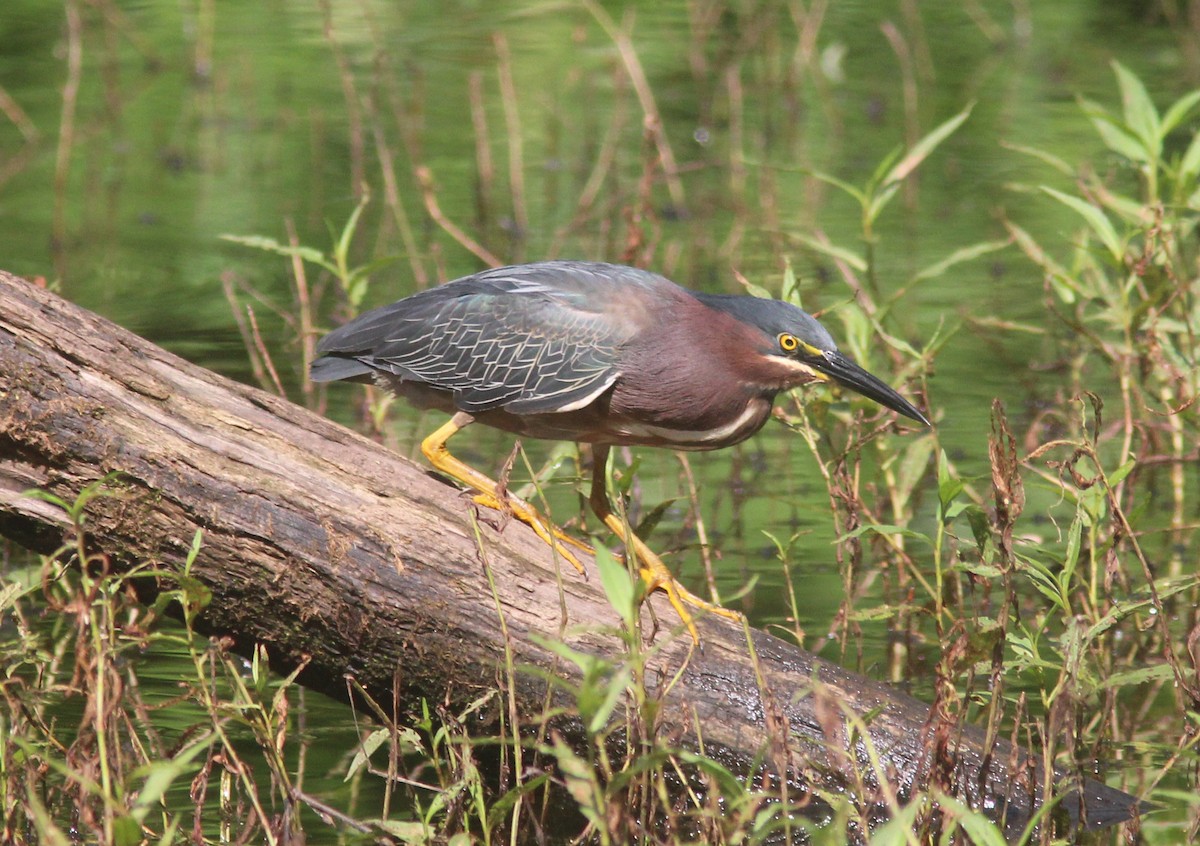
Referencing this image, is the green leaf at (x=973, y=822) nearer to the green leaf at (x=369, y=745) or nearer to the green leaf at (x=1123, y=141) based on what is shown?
the green leaf at (x=369, y=745)

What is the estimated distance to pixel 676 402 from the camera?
4402mm

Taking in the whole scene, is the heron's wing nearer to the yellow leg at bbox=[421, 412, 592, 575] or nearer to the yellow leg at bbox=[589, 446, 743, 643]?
the yellow leg at bbox=[421, 412, 592, 575]

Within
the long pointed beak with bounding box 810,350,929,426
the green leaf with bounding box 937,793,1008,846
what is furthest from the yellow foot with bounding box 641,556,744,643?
the green leaf with bounding box 937,793,1008,846

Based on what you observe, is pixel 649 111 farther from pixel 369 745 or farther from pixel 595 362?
pixel 369 745

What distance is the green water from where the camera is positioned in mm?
7195

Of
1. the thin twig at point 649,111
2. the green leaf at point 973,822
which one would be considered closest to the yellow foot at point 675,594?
the green leaf at point 973,822

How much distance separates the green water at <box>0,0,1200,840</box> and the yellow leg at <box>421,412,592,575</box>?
1.14 metres

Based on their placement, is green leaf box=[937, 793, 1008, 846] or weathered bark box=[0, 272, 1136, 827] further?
weathered bark box=[0, 272, 1136, 827]

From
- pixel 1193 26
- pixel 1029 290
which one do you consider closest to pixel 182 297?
pixel 1029 290

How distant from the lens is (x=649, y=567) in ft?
14.5

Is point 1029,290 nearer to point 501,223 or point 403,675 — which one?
point 501,223

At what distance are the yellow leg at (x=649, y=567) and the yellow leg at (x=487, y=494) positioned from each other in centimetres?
17

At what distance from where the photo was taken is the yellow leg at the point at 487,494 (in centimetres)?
416

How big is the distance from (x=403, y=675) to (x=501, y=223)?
5.53 metres
